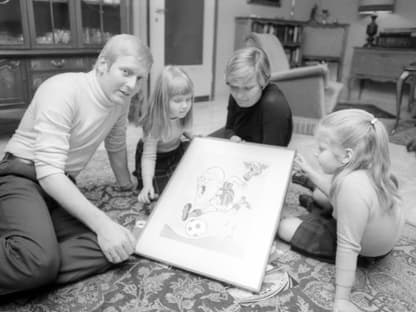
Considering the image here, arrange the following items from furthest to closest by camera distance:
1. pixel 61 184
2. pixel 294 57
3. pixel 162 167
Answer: pixel 294 57 → pixel 162 167 → pixel 61 184

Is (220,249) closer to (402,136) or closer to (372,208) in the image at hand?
(372,208)

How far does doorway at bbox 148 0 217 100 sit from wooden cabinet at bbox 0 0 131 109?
0.74 meters

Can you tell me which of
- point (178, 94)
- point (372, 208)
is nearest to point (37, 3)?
point (178, 94)

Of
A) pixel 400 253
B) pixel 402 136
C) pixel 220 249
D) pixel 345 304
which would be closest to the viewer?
pixel 345 304

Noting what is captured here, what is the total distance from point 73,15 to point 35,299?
7.89ft

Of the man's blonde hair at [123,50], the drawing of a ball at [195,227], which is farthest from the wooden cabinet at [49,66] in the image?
the drawing of a ball at [195,227]

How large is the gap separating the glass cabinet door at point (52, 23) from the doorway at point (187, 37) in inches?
41.3

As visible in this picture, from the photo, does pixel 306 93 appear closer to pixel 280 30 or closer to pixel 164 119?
pixel 164 119

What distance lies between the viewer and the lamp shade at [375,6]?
4.54 m

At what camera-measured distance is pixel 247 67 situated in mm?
1496

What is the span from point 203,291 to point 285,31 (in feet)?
15.5

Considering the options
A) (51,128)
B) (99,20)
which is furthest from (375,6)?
(51,128)

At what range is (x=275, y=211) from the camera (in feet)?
4.13

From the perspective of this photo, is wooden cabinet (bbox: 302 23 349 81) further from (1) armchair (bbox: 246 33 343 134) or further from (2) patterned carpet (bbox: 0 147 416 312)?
(2) patterned carpet (bbox: 0 147 416 312)
